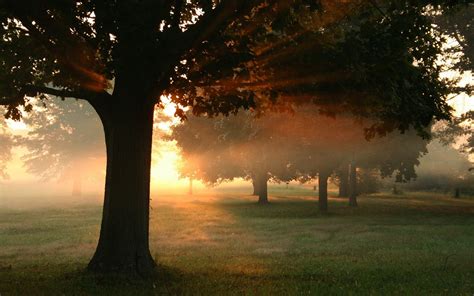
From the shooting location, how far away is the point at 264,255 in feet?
50.5

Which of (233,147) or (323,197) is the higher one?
(233,147)

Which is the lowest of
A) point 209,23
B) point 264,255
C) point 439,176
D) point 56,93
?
point 264,255

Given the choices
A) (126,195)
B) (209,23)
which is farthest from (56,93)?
(209,23)

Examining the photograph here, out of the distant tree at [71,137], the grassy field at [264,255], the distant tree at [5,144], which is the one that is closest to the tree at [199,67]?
the grassy field at [264,255]

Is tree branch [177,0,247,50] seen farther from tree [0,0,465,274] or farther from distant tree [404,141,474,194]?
distant tree [404,141,474,194]

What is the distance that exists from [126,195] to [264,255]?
6.08 m

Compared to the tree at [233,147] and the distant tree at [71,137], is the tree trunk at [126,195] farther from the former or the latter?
the distant tree at [71,137]

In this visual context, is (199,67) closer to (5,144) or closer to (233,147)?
(233,147)

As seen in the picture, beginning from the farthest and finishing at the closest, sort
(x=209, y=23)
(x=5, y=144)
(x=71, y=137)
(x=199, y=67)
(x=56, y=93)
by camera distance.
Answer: (x=5, y=144), (x=71, y=137), (x=56, y=93), (x=199, y=67), (x=209, y=23)

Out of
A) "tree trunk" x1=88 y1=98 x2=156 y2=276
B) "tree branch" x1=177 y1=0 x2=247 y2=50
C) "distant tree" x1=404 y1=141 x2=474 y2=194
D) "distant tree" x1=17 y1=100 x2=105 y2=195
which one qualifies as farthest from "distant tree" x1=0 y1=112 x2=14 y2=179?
"tree branch" x1=177 y1=0 x2=247 y2=50

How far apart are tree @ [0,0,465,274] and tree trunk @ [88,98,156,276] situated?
0.02 metres

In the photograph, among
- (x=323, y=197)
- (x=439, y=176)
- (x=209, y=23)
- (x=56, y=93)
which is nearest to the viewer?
(x=209, y=23)

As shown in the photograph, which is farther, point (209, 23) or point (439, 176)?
point (439, 176)

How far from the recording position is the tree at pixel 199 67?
32.6 feet
